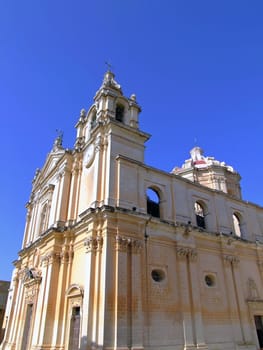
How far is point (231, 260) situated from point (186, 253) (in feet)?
13.2

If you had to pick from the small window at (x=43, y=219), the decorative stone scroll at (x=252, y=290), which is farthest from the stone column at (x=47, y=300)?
the decorative stone scroll at (x=252, y=290)

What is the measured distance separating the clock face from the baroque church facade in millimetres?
86

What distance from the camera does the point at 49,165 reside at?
2322 cm

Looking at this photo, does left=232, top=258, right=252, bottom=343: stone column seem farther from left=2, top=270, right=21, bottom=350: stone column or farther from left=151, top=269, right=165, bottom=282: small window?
left=2, top=270, right=21, bottom=350: stone column

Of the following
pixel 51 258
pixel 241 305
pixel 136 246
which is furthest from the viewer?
pixel 241 305

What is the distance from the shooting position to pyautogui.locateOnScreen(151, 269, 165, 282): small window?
46.6ft

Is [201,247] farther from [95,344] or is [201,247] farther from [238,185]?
[238,185]

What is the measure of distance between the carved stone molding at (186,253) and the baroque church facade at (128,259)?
0.05 meters

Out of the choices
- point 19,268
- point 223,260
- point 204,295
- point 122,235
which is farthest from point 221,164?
point 19,268

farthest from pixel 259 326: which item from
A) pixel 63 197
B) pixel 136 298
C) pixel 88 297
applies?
pixel 63 197

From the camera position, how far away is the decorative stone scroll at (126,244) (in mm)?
13039

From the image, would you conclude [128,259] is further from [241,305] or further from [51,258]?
[241,305]

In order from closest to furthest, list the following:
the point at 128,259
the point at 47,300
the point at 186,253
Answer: the point at 128,259 → the point at 47,300 → the point at 186,253

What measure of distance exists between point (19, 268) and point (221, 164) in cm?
2118
